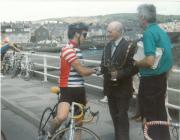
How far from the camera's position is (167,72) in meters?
5.70

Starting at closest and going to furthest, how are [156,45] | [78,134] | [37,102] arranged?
[156,45]
[78,134]
[37,102]

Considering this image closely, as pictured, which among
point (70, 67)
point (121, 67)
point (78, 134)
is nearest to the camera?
point (78, 134)

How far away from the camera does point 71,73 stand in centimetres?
608

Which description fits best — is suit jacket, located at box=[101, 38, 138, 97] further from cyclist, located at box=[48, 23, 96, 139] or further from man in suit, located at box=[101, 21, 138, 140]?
cyclist, located at box=[48, 23, 96, 139]

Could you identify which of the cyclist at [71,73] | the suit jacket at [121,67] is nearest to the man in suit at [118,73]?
the suit jacket at [121,67]

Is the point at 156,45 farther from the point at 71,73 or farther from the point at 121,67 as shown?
the point at 71,73

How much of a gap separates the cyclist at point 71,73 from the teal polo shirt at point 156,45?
87cm

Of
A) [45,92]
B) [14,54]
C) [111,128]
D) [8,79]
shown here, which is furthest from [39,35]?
[111,128]

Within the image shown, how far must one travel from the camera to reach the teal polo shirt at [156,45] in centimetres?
543

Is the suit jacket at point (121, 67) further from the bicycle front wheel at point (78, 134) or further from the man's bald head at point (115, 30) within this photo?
the bicycle front wheel at point (78, 134)

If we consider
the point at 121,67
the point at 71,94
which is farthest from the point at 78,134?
the point at 121,67

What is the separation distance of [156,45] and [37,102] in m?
6.38

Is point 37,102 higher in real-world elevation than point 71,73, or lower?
lower

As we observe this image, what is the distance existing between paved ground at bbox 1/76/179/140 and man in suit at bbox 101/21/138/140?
3.03 ft
